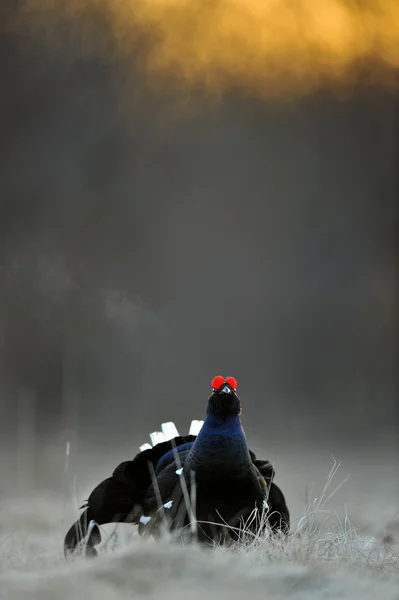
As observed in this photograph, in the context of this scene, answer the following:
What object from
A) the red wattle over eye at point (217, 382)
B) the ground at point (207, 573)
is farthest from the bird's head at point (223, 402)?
the ground at point (207, 573)

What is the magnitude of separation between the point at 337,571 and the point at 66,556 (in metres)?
0.95

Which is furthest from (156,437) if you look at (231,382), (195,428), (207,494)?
(207,494)

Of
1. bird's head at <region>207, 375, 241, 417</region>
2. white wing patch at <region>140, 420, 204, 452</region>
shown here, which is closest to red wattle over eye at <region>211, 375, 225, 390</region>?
bird's head at <region>207, 375, 241, 417</region>

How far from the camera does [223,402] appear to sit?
321cm

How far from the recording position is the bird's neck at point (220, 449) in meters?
3.08

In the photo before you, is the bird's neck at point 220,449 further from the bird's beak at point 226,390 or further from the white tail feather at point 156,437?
the white tail feather at point 156,437

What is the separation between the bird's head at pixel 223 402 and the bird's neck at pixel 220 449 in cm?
3

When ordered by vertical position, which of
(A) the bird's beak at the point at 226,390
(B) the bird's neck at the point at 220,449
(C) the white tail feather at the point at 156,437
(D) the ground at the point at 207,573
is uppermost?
(A) the bird's beak at the point at 226,390

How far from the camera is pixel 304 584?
73.4 inches

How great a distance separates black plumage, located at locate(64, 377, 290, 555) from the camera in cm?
296

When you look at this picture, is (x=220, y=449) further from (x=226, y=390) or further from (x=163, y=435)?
(x=163, y=435)

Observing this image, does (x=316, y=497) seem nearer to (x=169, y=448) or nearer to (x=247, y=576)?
(x=169, y=448)

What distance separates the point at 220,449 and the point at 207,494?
182mm

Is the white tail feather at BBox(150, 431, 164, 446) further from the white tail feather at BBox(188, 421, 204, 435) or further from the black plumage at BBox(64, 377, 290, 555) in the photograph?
the black plumage at BBox(64, 377, 290, 555)
